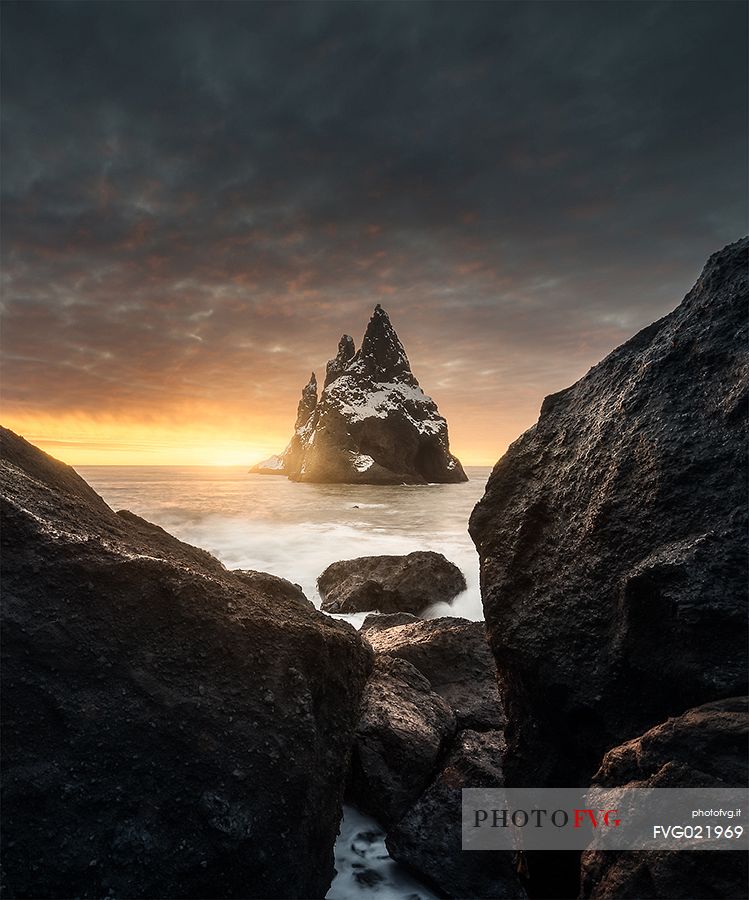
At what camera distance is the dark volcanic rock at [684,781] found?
6.01 feet

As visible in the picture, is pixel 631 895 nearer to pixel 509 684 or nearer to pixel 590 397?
pixel 509 684

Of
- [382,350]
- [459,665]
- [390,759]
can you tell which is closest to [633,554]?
[390,759]

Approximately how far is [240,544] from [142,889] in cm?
2094

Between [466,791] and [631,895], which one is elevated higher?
[631,895]

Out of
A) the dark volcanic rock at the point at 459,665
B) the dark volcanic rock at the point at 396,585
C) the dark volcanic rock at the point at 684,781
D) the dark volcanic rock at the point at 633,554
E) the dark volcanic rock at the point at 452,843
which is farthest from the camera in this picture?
the dark volcanic rock at the point at 396,585

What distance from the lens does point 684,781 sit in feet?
6.66

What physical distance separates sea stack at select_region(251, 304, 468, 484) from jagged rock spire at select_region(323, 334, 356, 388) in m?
0.28

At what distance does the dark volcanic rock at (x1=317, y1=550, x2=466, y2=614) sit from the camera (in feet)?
33.2

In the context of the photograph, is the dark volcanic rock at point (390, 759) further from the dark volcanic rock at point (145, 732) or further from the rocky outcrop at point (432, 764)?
the dark volcanic rock at point (145, 732)

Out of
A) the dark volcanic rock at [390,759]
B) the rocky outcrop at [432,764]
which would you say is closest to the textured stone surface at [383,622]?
the rocky outcrop at [432,764]

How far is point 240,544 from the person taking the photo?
22359 millimetres

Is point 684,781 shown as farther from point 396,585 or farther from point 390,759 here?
point 396,585

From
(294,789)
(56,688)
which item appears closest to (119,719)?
(56,688)

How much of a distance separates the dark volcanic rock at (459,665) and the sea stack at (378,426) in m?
81.8
